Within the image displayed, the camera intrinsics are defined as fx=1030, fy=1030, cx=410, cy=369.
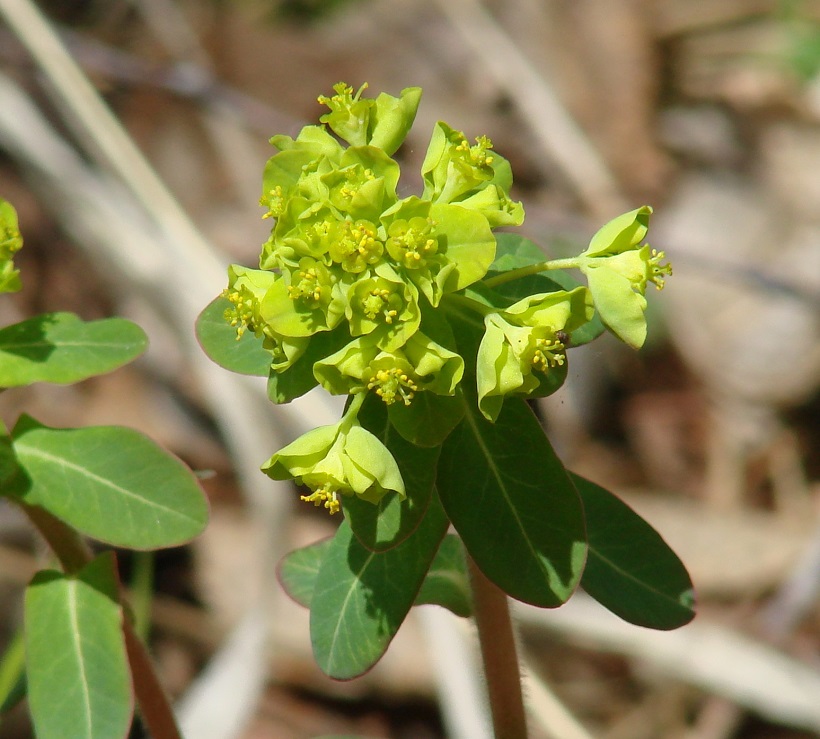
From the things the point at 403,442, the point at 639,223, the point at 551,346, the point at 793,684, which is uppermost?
the point at 639,223

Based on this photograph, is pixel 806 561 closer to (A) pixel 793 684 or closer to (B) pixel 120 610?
(A) pixel 793 684

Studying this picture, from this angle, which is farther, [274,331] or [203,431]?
[203,431]

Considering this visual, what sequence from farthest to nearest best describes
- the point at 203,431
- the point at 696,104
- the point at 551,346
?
the point at 696,104, the point at 203,431, the point at 551,346

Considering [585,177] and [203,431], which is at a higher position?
[585,177]

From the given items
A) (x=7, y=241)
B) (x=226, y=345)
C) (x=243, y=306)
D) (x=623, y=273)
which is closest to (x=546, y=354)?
(x=623, y=273)

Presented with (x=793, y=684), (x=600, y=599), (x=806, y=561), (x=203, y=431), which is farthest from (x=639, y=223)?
(x=203, y=431)

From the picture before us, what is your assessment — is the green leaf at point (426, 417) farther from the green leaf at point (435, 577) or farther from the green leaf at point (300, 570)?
the green leaf at point (300, 570)

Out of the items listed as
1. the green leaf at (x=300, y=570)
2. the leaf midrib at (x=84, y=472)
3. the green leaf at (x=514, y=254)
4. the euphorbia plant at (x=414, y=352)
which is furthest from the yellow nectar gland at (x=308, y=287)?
the green leaf at (x=300, y=570)

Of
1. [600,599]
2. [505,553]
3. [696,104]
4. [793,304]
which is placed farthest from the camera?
[696,104]
